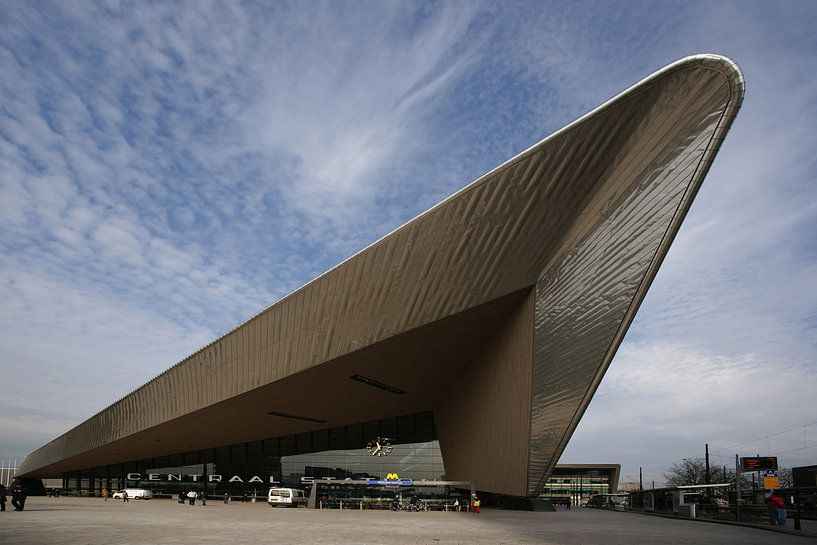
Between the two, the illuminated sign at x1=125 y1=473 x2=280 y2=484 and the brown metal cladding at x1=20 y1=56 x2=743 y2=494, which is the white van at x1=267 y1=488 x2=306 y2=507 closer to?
the illuminated sign at x1=125 y1=473 x2=280 y2=484

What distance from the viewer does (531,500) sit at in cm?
2511

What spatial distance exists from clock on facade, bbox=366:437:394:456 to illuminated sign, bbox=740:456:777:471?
1898cm

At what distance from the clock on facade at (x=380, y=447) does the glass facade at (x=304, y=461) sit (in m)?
0.18

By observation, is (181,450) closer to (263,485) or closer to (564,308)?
(263,485)

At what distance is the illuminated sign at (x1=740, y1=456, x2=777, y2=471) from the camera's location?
19.7 m

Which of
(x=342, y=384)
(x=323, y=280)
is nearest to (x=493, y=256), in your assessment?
(x=323, y=280)

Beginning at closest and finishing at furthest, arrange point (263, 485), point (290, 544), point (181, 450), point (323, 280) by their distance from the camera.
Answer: point (290, 544), point (323, 280), point (263, 485), point (181, 450)

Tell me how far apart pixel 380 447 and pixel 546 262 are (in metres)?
22.4

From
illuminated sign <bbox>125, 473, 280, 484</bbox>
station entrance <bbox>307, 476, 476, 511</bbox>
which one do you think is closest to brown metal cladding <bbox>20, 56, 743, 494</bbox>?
station entrance <bbox>307, 476, 476, 511</bbox>

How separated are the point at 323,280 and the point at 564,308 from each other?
7652 millimetres

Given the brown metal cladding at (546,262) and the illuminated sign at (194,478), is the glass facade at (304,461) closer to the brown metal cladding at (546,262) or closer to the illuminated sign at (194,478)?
the illuminated sign at (194,478)

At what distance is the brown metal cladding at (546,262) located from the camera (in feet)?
38.9

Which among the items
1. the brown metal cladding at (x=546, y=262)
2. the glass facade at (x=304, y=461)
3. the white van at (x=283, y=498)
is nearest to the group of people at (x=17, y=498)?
the brown metal cladding at (x=546, y=262)

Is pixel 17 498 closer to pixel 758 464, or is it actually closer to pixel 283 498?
pixel 283 498
